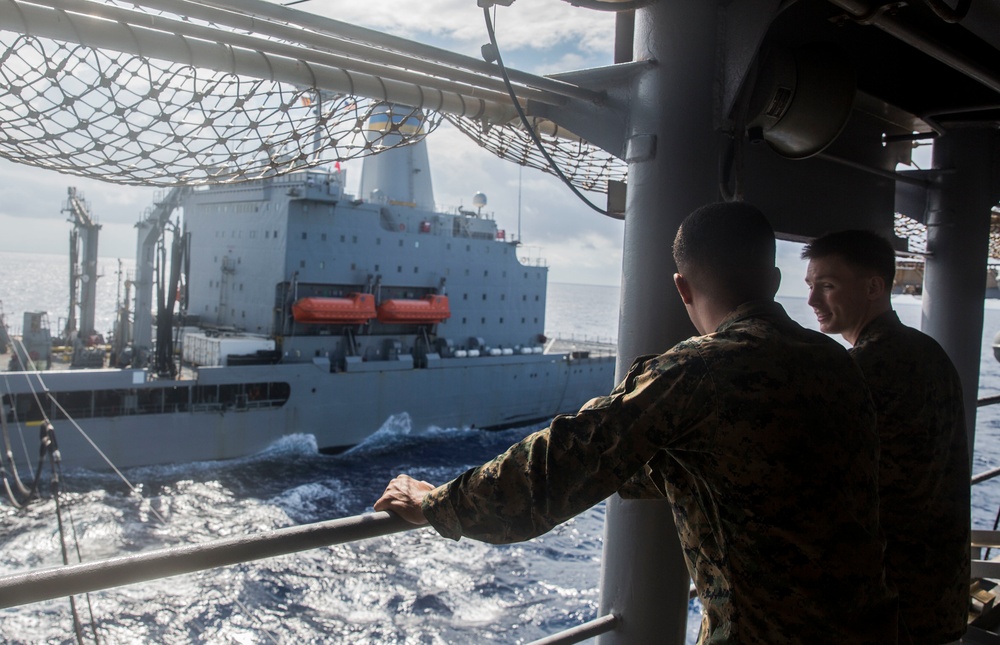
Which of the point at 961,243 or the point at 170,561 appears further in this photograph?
the point at 961,243

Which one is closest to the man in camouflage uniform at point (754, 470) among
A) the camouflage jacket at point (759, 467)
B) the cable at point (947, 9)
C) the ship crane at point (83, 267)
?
the camouflage jacket at point (759, 467)

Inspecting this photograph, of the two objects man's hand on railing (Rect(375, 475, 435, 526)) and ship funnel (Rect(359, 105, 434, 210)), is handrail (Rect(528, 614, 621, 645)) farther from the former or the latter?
ship funnel (Rect(359, 105, 434, 210))

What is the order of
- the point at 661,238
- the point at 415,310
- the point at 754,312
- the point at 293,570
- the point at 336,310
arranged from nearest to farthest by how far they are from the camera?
1. the point at 754,312
2. the point at 661,238
3. the point at 293,570
4. the point at 336,310
5. the point at 415,310

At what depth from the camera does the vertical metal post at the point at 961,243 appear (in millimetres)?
3576

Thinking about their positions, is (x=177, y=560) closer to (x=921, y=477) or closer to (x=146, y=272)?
(x=921, y=477)

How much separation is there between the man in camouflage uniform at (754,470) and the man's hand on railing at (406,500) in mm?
197

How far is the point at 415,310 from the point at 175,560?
19.4 meters

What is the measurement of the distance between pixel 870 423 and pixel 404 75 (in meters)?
1.72

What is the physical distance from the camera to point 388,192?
2353 cm

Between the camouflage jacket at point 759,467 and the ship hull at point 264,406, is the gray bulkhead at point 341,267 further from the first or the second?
the camouflage jacket at point 759,467

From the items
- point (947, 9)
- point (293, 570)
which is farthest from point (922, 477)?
point (293, 570)

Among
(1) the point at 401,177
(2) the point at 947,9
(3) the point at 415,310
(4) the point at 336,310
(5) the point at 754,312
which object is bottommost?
(4) the point at 336,310

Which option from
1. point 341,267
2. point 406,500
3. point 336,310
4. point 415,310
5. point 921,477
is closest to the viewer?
point 406,500

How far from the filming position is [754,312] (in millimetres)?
1279
